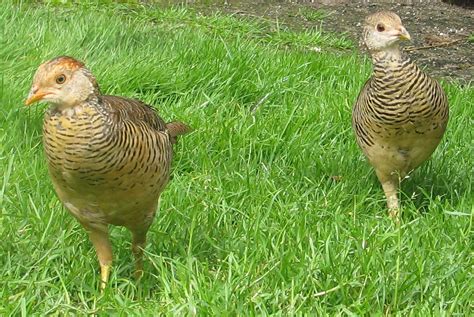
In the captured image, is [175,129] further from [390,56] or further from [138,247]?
[390,56]

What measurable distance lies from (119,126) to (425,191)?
A: 1.87 meters

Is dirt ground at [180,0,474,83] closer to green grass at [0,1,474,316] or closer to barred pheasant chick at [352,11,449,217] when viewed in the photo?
green grass at [0,1,474,316]

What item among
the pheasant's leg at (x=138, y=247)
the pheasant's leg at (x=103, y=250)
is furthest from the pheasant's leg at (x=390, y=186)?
the pheasant's leg at (x=103, y=250)

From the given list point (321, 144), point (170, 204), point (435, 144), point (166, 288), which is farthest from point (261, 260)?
point (321, 144)

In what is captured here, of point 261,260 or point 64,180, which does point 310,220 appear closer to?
point 261,260

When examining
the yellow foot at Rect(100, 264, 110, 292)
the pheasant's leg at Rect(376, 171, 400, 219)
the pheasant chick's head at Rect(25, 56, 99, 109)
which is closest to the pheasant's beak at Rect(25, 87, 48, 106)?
the pheasant chick's head at Rect(25, 56, 99, 109)

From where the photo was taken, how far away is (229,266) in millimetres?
→ 3494

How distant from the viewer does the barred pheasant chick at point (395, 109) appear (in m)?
4.26

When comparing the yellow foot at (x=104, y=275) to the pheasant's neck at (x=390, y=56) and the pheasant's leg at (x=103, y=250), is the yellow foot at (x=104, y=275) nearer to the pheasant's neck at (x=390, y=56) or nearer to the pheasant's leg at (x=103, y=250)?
the pheasant's leg at (x=103, y=250)

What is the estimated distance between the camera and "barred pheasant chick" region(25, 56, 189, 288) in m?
3.19

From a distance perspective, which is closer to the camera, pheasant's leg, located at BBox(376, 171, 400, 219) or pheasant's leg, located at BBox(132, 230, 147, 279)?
pheasant's leg, located at BBox(132, 230, 147, 279)

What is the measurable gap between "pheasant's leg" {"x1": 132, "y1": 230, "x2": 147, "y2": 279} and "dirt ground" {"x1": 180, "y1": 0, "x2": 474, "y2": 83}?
12.6ft

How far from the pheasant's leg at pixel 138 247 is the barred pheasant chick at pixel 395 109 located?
1188 millimetres

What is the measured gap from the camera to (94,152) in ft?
10.5
